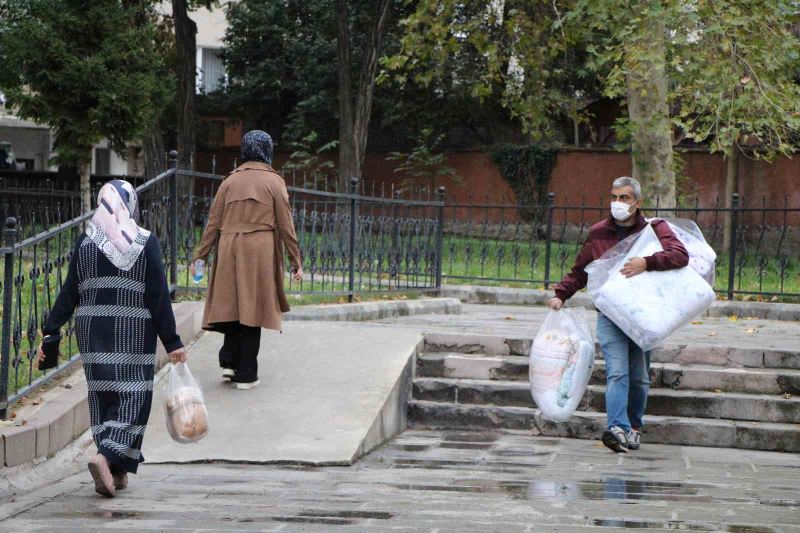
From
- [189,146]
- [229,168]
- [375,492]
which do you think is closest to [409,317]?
[375,492]

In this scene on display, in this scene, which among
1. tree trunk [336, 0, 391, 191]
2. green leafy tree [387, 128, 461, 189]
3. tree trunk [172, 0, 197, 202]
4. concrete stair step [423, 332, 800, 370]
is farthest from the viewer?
green leafy tree [387, 128, 461, 189]

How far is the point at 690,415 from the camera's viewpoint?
8836 millimetres

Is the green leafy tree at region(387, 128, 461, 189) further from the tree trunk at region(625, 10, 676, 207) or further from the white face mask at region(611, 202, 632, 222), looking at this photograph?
the white face mask at region(611, 202, 632, 222)

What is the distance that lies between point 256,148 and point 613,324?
2.81 m

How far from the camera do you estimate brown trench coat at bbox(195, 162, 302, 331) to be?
8.34 metres

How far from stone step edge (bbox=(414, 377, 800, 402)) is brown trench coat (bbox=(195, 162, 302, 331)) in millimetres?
1587

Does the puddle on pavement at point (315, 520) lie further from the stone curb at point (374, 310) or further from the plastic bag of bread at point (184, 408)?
the stone curb at point (374, 310)

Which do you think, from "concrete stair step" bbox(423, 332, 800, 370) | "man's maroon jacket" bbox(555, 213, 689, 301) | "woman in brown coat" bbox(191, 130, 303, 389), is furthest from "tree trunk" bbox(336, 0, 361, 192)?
"man's maroon jacket" bbox(555, 213, 689, 301)

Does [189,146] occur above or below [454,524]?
above

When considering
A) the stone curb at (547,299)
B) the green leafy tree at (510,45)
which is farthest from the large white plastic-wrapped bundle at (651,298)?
the green leafy tree at (510,45)

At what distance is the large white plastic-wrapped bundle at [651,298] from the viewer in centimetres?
775

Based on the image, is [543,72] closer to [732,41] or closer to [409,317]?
[732,41]

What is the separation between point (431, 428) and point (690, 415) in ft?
6.31

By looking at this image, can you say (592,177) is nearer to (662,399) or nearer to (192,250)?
(192,250)
